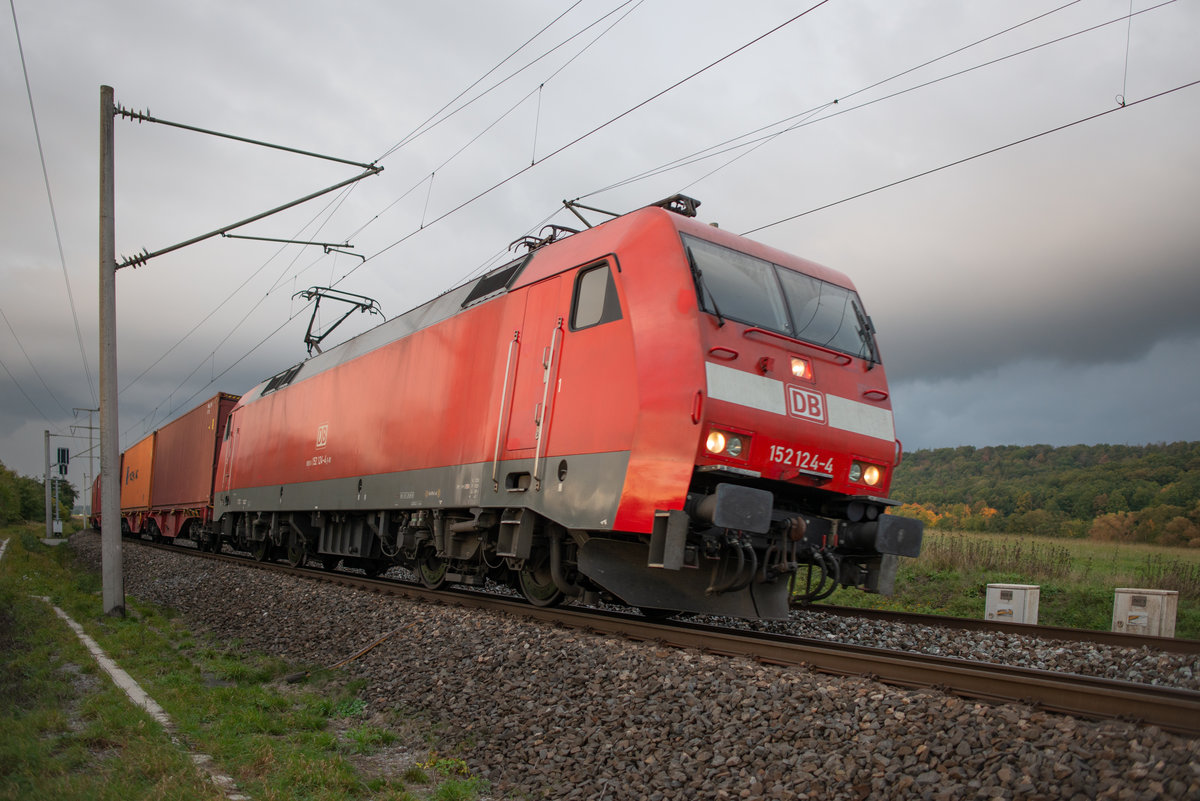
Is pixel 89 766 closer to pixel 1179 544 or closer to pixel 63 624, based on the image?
pixel 63 624

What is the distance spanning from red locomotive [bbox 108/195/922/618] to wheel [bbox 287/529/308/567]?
22.5 ft

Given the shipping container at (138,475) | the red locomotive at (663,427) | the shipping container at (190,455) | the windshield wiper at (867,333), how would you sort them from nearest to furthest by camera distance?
the red locomotive at (663,427) → the windshield wiper at (867,333) → the shipping container at (190,455) → the shipping container at (138,475)

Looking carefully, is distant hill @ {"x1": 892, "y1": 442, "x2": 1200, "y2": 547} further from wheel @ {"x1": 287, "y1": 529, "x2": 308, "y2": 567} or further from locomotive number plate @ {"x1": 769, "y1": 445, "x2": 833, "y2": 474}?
wheel @ {"x1": 287, "y1": 529, "x2": 308, "y2": 567}

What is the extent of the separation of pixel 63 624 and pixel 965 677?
1015 centimetres

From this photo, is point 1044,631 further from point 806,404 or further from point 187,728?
point 187,728

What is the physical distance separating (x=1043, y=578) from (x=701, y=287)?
9475mm

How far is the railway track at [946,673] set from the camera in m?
3.52

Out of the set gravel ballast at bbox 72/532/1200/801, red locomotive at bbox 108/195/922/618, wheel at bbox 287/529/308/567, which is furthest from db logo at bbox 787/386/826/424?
wheel at bbox 287/529/308/567

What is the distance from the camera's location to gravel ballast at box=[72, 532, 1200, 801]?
314 centimetres

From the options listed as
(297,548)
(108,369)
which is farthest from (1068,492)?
(108,369)

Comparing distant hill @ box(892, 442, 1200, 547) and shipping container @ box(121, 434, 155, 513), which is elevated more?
distant hill @ box(892, 442, 1200, 547)

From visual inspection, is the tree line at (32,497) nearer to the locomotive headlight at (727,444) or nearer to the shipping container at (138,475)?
the shipping container at (138,475)

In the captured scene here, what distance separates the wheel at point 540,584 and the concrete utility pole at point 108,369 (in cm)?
617

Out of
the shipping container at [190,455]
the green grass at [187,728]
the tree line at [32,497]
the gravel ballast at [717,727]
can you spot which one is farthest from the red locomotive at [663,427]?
the tree line at [32,497]
